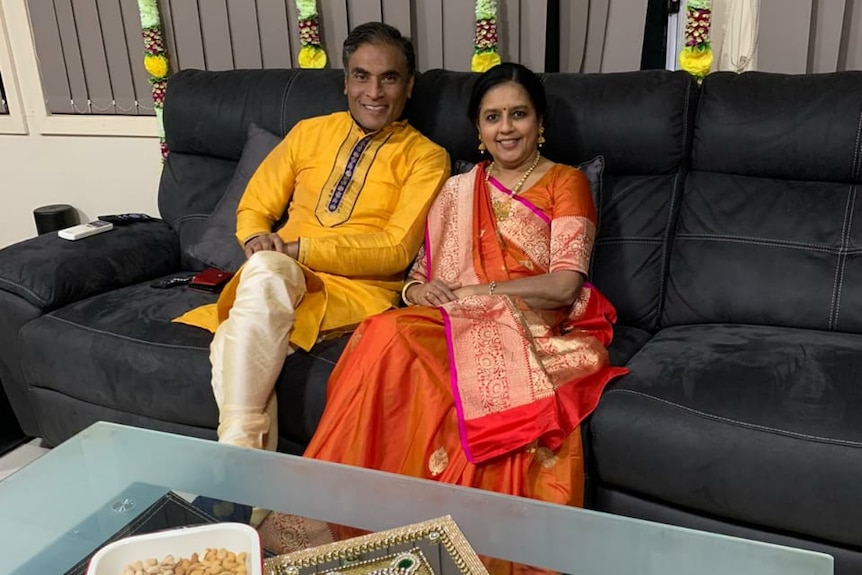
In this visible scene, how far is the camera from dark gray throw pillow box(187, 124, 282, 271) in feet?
7.36

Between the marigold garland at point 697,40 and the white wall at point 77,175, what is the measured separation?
80.3 inches

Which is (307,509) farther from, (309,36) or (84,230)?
(309,36)

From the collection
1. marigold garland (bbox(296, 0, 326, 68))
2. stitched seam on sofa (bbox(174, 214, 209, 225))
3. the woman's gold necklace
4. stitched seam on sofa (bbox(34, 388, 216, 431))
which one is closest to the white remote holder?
stitched seam on sofa (bbox(174, 214, 209, 225))

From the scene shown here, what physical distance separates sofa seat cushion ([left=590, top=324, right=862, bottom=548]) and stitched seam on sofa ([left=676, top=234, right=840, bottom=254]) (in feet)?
0.98

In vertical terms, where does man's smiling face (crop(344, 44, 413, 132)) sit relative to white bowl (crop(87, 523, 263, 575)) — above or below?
above

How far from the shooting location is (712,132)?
2.00m

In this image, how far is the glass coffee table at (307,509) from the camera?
3.49ft

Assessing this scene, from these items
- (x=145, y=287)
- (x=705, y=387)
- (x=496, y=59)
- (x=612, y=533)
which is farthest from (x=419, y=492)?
(x=496, y=59)

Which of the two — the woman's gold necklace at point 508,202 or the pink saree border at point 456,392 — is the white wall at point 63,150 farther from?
the pink saree border at point 456,392

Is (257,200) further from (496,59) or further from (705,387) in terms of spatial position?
(705,387)

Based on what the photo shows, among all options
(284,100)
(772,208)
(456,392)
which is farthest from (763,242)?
(284,100)

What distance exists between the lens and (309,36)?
262cm

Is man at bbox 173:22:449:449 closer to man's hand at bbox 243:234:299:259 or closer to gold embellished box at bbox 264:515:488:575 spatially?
man's hand at bbox 243:234:299:259

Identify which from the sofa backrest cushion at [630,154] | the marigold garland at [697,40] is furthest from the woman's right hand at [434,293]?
the marigold garland at [697,40]
